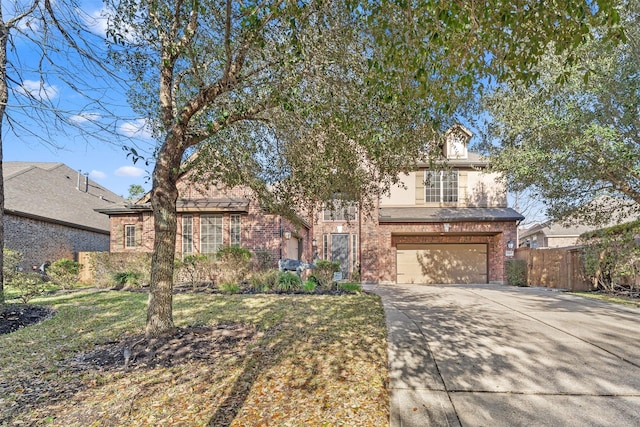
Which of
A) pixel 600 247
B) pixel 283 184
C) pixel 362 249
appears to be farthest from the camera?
pixel 362 249

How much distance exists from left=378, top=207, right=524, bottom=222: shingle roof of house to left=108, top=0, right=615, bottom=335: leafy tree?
32.1ft

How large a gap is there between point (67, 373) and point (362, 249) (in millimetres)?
13654

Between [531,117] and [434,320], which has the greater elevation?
[531,117]

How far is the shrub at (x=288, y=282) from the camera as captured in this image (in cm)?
1080

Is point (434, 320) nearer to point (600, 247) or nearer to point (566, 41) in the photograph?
point (566, 41)

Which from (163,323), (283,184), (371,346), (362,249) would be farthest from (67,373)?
(362,249)

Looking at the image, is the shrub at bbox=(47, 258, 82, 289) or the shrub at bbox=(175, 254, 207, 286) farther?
the shrub at bbox=(175, 254, 207, 286)

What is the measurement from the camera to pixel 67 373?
3.95m

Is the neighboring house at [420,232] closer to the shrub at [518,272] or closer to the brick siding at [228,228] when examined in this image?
the brick siding at [228,228]

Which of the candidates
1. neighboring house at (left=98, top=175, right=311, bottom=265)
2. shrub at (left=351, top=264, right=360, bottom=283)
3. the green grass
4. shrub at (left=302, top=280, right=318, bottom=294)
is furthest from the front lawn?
shrub at (left=351, top=264, right=360, bottom=283)

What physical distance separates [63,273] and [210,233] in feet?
17.0

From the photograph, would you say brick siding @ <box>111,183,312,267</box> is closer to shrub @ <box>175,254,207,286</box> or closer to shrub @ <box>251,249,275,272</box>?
shrub @ <box>251,249,275,272</box>

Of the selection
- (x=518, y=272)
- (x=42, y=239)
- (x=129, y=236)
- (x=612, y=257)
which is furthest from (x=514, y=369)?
(x=42, y=239)

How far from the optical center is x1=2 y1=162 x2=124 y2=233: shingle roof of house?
1544cm
